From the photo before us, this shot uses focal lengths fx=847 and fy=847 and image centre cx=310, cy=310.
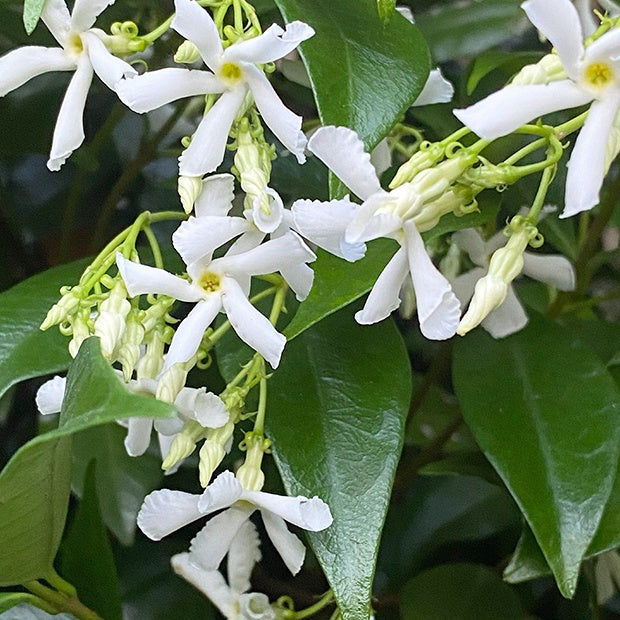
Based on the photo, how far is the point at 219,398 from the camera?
45 cm

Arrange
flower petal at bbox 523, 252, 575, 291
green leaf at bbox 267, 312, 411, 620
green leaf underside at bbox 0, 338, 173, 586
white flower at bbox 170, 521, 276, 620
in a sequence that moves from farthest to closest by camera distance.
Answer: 1. flower petal at bbox 523, 252, 575, 291
2. white flower at bbox 170, 521, 276, 620
3. green leaf at bbox 267, 312, 411, 620
4. green leaf underside at bbox 0, 338, 173, 586

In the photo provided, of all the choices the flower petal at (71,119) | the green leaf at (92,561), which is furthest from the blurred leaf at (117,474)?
the flower petal at (71,119)

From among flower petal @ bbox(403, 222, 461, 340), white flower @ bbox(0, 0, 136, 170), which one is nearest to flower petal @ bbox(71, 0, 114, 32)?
white flower @ bbox(0, 0, 136, 170)

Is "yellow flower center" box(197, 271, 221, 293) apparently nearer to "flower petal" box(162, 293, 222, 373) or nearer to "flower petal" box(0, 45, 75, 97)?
"flower petal" box(162, 293, 222, 373)

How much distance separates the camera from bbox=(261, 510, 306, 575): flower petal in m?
0.48

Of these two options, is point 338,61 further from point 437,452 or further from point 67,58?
point 437,452

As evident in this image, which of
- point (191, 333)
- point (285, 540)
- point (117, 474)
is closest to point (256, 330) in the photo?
point (191, 333)

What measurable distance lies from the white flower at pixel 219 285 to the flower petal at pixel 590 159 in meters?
0.13

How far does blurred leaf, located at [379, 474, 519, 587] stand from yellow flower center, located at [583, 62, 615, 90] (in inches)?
17.8

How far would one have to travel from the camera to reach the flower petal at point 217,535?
482 millimetres

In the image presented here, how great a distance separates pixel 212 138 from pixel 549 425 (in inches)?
11.4

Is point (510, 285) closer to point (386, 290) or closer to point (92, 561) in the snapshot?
point (386, 290)

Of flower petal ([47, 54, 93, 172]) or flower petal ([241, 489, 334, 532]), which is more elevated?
flower petal ([47, 54, 93, 172])

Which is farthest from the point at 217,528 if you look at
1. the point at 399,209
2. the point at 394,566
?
the point at 394,566
